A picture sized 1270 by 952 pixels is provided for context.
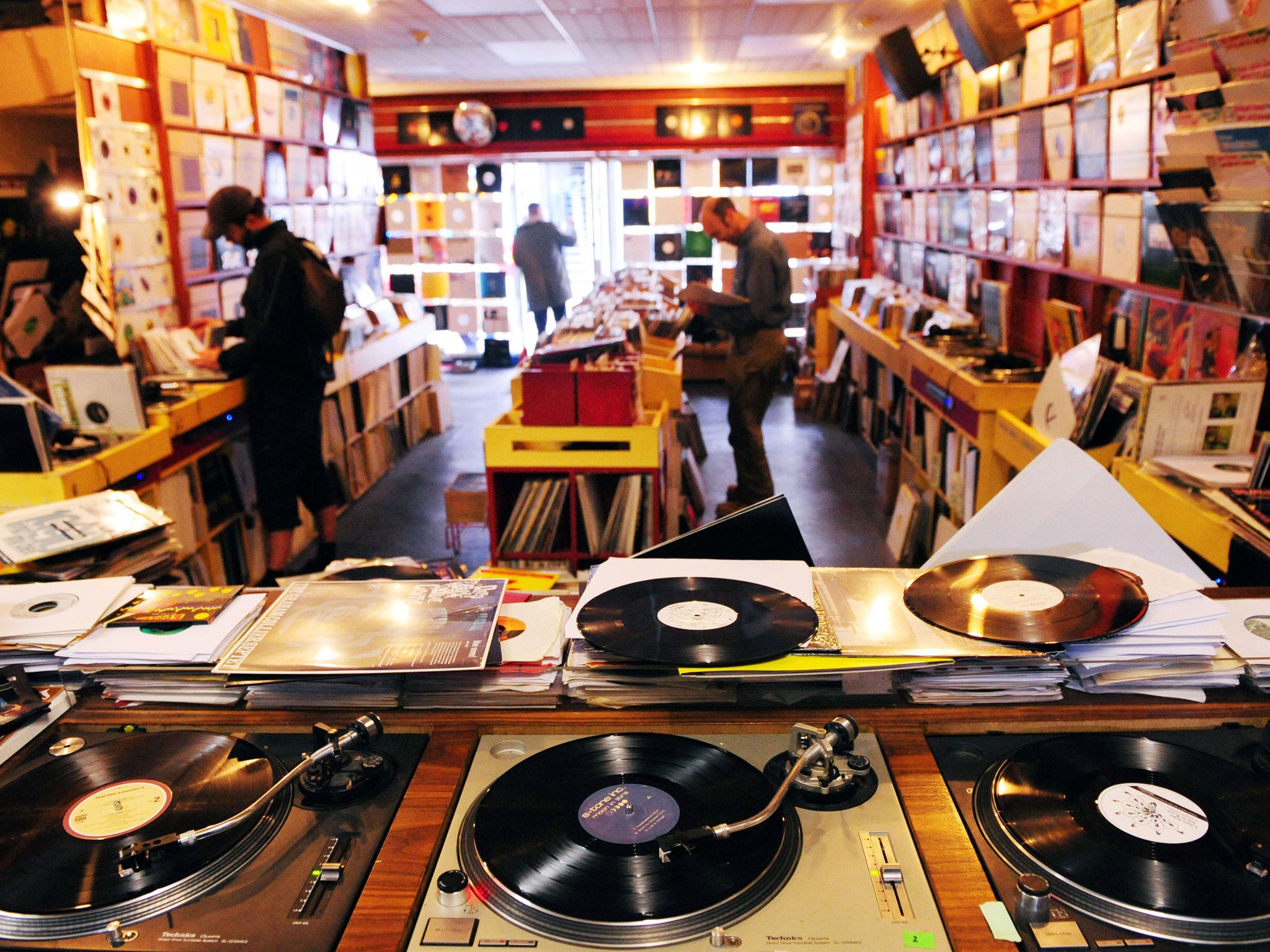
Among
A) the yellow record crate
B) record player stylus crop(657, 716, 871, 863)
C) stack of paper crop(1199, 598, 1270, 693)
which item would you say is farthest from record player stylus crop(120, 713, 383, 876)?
the yellow record crate

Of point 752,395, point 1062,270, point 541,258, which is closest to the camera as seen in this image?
point 1062,270

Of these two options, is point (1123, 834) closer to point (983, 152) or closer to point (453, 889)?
point (453, 889)

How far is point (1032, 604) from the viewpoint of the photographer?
1342 mm

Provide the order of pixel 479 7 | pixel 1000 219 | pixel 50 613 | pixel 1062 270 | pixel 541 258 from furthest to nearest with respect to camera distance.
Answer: pixel 541 258, pixel 479 7, pixel 1000 219, pixel 1062 270, pixel 50 613

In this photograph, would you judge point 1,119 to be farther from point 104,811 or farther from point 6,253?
point 104,811

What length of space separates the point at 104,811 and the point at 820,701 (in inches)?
34.0

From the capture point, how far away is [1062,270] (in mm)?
4273

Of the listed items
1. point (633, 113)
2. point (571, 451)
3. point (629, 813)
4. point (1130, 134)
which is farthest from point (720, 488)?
point (633, 113)

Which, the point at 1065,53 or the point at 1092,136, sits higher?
the point at 1065,53

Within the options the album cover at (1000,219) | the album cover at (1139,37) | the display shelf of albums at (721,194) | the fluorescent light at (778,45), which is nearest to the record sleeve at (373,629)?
the album cover at (1139,37)

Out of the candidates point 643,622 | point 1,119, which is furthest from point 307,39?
point 643,622

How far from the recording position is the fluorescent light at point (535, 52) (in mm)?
7465

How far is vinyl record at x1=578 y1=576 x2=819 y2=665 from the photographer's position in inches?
47.8

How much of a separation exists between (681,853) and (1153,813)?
503 mm
